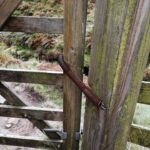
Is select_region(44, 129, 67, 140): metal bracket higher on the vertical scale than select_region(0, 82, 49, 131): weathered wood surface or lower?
lower

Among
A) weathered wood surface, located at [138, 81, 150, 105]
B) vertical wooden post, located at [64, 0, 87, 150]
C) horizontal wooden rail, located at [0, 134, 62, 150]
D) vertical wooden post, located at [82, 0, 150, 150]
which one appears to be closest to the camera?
vertical wooden post, located at [82, 0, 150, 150]

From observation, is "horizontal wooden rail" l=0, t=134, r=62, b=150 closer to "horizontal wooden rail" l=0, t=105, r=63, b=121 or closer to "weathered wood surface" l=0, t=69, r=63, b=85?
"horizontal wooden rail" l=0, t=105, r=63, b=121

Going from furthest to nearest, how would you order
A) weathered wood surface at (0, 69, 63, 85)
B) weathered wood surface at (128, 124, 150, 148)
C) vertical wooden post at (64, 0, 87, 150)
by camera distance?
weathered wood surface at (0, 69, 63, 85)
weathered wood surface at (128, 124, 150, 148)
vertical wooden post at (64, 0, 87, 150)

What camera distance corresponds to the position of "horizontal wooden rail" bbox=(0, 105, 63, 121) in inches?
97.2

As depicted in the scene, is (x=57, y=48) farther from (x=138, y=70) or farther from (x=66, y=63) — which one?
(x=138, y=70)

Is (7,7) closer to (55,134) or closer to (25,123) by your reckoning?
(55,134)

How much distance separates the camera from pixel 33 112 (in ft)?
8.31

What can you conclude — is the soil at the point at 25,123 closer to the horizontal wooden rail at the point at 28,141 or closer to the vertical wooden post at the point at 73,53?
the horizontal wooden rail at the point at 28,141

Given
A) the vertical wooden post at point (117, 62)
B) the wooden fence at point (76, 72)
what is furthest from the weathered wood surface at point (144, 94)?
the vertical wooden post at point (117, 62)

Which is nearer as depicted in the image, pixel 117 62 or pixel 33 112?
pixel 117 62

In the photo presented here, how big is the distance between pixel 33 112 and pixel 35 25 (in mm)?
916

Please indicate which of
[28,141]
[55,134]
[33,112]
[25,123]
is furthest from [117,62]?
[25,123]

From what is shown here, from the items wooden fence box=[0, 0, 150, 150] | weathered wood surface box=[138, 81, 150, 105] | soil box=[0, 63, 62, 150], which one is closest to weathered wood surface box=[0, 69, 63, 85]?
wooden fence box=[0, 0, 150, 150]

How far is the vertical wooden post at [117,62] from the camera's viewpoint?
1359mm
